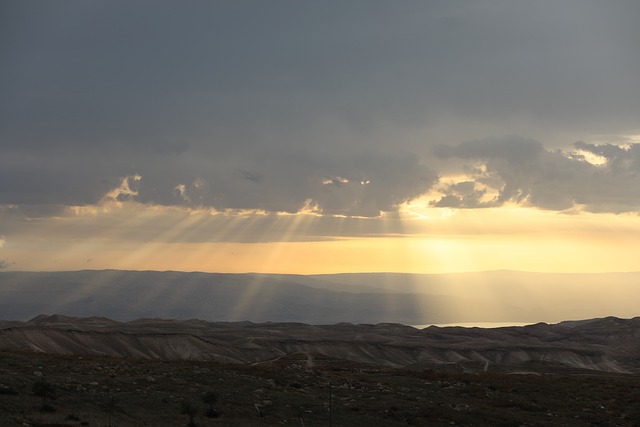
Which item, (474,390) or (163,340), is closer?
(474,390)

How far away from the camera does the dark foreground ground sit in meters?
33.8

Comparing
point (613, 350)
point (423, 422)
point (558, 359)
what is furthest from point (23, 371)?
point (613, 350)

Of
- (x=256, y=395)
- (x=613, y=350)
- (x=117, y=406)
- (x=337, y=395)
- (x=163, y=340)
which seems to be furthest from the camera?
(x=613, y=350)

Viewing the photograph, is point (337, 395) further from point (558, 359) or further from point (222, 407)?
point (558, 359)

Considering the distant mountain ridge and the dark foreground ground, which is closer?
the dark foreground ground

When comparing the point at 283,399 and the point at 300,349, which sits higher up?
the point at 283,399

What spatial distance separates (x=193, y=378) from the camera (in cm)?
4856

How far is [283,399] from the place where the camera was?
42688 millimetres

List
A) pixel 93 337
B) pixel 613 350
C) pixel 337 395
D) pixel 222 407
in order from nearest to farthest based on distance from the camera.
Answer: pixel 222 407 < pixel 337 395 < pixel 93 337 < pixel 613 350

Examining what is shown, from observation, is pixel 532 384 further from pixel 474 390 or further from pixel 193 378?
pixel 193 378

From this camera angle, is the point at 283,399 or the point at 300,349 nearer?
the point at 283,399

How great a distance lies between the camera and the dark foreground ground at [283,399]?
33.8 meters

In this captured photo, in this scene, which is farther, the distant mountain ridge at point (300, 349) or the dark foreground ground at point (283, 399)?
the distant mountain ridge at point (300, 349)

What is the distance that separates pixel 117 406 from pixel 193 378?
1380 centimetres
